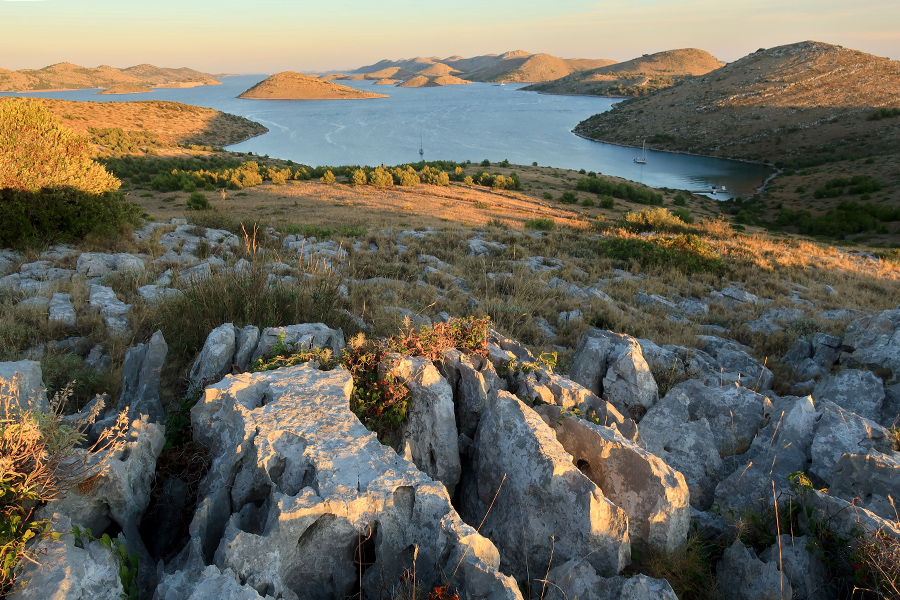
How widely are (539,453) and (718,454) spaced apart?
2.82m

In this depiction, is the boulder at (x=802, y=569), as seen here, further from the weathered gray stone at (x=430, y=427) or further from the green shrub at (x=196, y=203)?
the green shrub at (x=196, y=203)

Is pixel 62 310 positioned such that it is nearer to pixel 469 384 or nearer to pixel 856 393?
pixel 469 384

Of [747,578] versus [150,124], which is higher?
[150,124]

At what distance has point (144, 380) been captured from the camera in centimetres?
491

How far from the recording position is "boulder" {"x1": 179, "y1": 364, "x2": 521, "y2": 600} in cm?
283

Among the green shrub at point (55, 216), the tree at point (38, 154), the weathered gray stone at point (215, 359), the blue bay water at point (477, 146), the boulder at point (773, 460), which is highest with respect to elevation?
the blue bay water at point (477, 146)

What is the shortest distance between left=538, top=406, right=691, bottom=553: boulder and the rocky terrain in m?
0.02

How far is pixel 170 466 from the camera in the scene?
3.88 meters

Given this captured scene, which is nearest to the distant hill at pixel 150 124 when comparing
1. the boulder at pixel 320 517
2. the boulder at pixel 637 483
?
the boulder at pixel 320 517

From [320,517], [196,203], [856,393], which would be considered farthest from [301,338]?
[196,203]

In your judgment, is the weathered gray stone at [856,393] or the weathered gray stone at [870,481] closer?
the weathered gray stone at [870,481]

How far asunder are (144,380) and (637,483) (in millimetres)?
4916

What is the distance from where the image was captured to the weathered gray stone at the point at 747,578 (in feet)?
11.0

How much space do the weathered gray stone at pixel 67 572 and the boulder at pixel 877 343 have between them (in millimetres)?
9589
